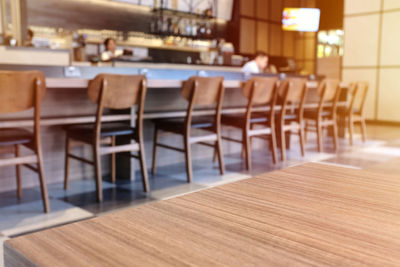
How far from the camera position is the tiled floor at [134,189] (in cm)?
231

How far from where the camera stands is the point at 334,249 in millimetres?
456

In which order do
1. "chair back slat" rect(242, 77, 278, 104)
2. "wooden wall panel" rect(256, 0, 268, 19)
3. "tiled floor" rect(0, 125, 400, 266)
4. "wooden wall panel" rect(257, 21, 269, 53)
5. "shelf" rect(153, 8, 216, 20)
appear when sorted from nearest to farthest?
"tiled floor" rect(0, 125, 400, 266), "chair back slat" rect(242, 77, 278, 104), "shelf" rect(153, 8, 216, 20), "wooden wall panel" rect(256, 0, 268, 19), "wooden wall panel" rect(257, 21, 269, 53)

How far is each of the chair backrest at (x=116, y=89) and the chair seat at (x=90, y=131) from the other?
20 centimetres

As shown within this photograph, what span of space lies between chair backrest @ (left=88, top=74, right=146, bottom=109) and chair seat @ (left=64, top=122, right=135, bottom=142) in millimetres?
197

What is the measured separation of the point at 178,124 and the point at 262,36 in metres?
7.78

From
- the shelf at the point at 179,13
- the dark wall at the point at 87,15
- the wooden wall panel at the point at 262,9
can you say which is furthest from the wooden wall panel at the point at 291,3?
the dark wall at the point at 87,15

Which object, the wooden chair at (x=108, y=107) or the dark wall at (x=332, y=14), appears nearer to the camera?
the wooden chair at (x=108, y=107)

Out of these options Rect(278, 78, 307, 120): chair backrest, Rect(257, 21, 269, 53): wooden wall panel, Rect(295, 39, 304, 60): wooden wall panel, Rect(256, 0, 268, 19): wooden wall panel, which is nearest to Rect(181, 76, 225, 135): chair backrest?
Rect(278, 78, 307, 120): chair backrest

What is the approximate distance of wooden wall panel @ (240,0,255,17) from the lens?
9.70 meters

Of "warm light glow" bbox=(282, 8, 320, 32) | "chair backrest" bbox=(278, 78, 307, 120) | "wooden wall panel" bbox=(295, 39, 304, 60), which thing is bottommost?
"chair backrest" bbox=(278, 78, 307, 120)

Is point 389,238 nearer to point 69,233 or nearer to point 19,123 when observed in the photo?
point 69,233

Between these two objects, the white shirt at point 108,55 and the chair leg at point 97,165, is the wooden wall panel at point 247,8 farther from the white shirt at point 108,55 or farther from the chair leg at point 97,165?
the chair leg at point 97,165

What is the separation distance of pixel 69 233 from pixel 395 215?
451mm

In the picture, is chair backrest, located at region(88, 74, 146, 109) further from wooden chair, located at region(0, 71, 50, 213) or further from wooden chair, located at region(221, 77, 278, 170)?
wooden chair, located at region(221, 77, 278, 170)
